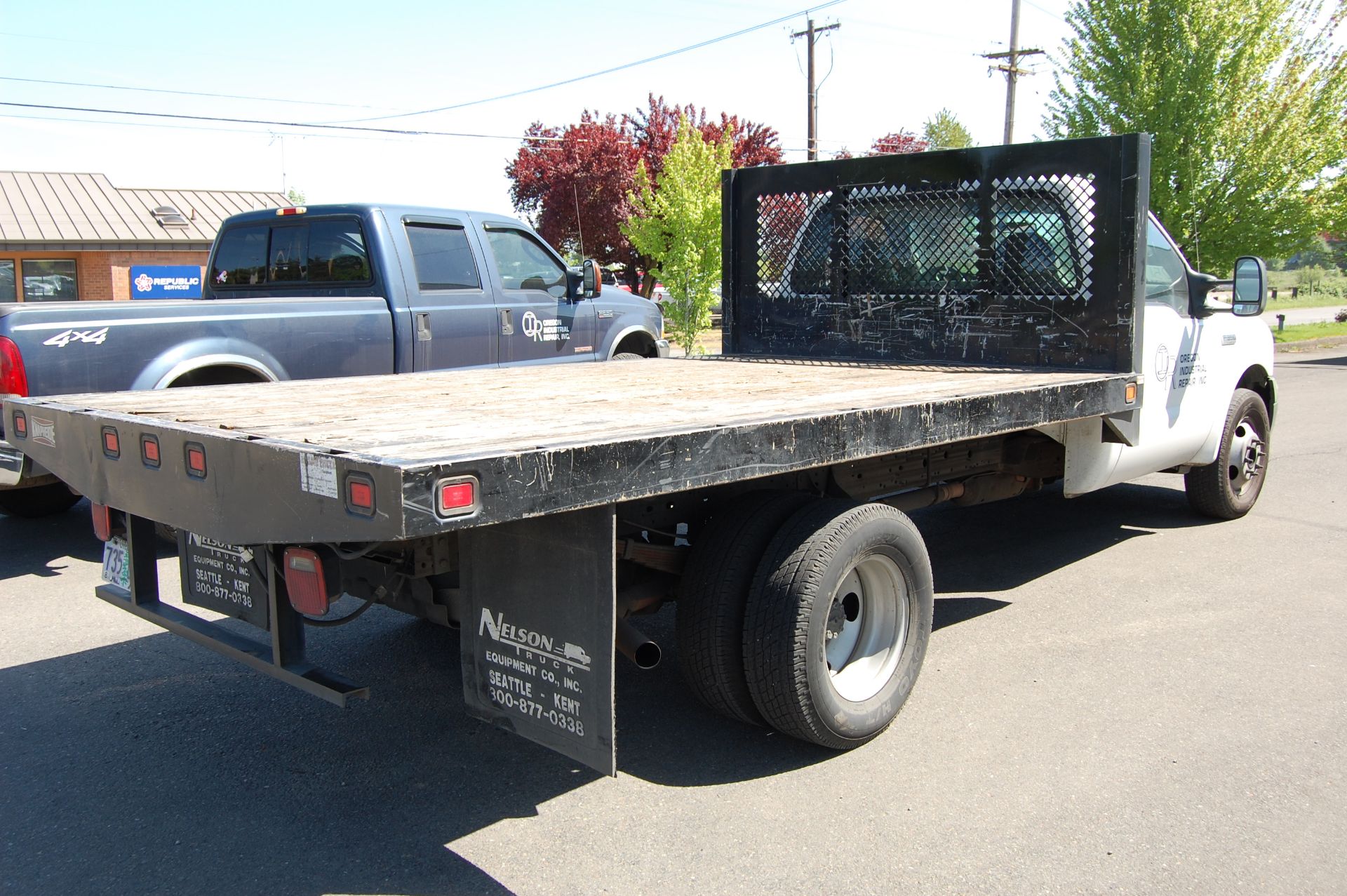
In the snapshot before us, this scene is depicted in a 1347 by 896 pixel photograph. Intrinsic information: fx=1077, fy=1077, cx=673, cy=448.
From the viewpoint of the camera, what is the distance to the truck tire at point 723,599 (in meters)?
3.59

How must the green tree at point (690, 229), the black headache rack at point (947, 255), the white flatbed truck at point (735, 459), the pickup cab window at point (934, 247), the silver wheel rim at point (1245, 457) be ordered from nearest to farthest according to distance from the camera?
the white flatbed truck at point (735, 459)
the black headache rack at point (947, 255)
the pickup cab window at point (934, 247)
the silver wheel rim at point (1245, 457)
the green tree at point (690, 229)

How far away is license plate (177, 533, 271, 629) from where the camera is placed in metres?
3.41

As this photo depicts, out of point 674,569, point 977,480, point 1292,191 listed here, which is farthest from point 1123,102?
point 674,569

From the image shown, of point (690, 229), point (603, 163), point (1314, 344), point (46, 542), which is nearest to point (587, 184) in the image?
point (603, 163)

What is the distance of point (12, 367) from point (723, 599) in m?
4.02

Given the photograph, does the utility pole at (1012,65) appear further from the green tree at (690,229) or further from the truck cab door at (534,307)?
the truck cab door at (534,307)

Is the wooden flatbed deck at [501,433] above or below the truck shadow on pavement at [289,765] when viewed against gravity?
above

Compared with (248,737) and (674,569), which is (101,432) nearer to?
(248,737)

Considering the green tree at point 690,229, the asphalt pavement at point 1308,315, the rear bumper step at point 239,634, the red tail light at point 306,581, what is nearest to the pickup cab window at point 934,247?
the rear bumper step at point 239,634

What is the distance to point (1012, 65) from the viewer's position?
28.4 m

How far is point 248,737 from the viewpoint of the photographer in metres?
4.02

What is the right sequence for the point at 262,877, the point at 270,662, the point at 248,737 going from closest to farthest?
1. the point at 262,877
2. the point at 270,662
3. the point at 248,737

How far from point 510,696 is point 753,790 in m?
0.98

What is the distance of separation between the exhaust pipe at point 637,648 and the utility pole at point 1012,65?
27.9 metres
